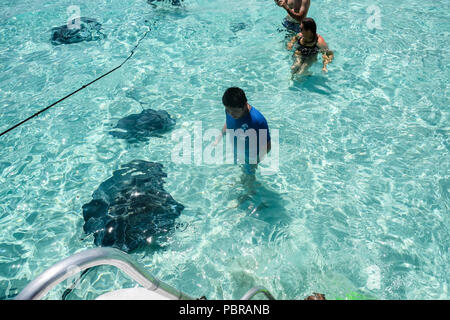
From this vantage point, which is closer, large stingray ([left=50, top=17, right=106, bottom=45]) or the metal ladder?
the metal ladder

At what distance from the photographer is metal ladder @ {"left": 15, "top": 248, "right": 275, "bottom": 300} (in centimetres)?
172

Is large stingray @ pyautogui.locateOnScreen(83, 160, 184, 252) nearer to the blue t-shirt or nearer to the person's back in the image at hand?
the blue t-shirt

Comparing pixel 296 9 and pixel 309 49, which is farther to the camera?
pixel 296 9

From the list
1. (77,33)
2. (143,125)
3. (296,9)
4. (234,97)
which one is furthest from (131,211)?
(77,33)

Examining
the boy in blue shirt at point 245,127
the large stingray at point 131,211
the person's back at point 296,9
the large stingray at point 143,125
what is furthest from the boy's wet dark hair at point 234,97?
the person's back at point 296,9

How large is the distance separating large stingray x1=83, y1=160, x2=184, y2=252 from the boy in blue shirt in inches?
55.6

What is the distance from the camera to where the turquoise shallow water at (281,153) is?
3963mm

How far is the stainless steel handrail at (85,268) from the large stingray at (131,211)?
1.95 metres

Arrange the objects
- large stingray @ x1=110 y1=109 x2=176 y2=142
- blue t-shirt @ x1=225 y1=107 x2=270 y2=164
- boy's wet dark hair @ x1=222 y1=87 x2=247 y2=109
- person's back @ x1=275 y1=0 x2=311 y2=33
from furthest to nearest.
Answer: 1. person's back @ x1=275 y1=0 x2=311 y2=33
2. large stingray @ x1=110 y1=109 x2=176 y2=142
3. blue t-shirt @ x1=225 y1=107 x2=270 y2=164
4. boy's wet dark hair @ x1=222 y1=87 x2=247 y2=109

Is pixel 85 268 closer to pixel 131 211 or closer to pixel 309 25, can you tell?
pixel 131 211

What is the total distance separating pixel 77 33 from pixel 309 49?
673 centimetres

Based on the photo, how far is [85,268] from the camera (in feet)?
6.39

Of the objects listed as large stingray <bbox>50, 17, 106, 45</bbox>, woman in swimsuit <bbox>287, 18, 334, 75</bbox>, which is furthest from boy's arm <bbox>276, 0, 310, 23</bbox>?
large stingray <bbox>50, 17, 106, 45</bbox>

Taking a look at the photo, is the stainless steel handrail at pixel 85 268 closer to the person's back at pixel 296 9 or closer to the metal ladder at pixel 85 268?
the metal ladder at pixel 85 268
